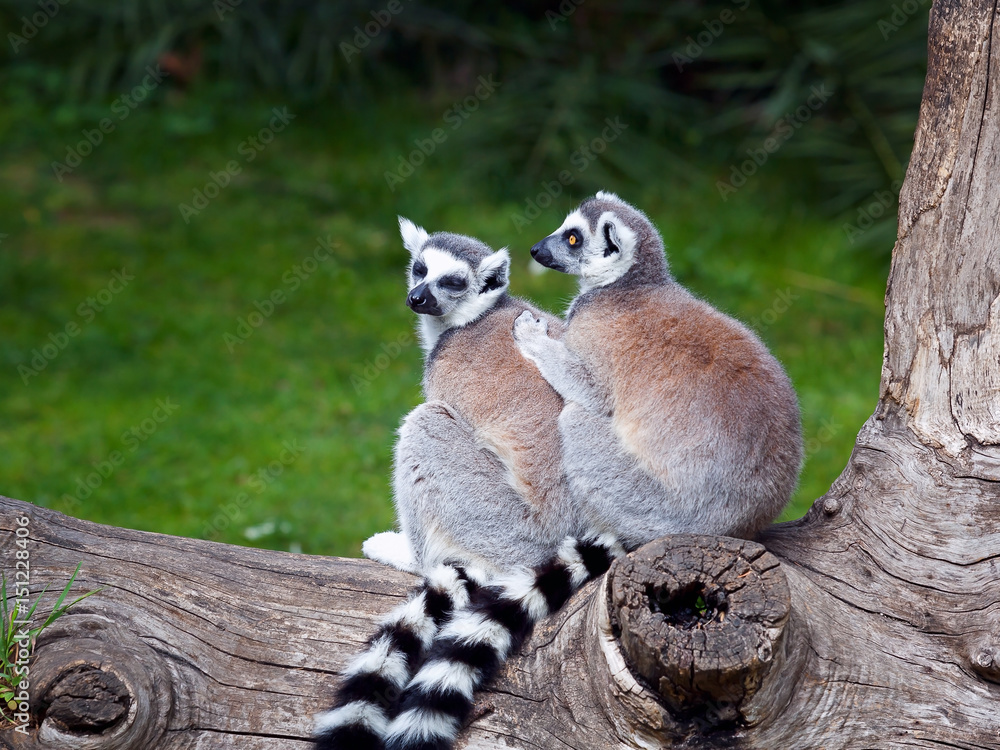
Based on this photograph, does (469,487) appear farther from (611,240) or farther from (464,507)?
(611,240)

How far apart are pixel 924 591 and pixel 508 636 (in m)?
1.30

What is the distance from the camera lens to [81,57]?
989cm

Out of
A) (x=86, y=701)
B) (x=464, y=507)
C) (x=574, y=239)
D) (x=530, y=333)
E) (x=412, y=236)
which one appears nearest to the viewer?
(x=86, y=701)

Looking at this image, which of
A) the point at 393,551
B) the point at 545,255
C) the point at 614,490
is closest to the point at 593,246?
the point at 545,255

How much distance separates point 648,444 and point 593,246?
86 centimetres

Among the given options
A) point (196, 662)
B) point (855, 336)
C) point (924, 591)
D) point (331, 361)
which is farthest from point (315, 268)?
point (924, 591)

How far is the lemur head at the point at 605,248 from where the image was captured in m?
3.57

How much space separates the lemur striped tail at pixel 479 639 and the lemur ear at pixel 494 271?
3.66 feet

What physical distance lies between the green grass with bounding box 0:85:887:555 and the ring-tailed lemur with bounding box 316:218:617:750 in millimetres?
2166

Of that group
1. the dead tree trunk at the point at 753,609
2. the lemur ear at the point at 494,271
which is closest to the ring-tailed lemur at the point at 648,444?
the dead tree trunk at the point at 753,609

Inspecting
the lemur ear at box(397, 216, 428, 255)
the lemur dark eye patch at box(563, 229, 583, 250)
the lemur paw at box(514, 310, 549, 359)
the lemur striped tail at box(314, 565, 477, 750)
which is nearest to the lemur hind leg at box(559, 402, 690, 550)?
the lemur paw at box(514, 310, 549, 359)

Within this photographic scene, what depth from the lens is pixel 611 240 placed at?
11.7 ft

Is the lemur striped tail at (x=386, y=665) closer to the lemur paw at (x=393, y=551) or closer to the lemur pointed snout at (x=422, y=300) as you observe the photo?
the lemur paw at (x=393, y=551)

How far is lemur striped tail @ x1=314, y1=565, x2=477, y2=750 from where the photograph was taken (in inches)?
110
